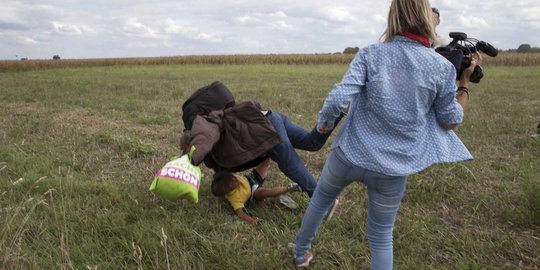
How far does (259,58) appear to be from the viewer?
A: 43.2 meters

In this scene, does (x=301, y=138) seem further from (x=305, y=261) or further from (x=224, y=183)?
(x=305, y=261)

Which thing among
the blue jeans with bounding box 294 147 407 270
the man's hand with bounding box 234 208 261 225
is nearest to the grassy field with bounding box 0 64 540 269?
the man's hand with bounding box 234 208 261 225

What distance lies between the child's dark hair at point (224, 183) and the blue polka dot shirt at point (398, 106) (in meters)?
1.42

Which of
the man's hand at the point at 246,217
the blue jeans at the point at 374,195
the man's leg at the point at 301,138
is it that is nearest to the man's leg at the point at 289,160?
the man's leg at the point at 301,138

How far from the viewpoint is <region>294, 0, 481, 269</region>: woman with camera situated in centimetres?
214

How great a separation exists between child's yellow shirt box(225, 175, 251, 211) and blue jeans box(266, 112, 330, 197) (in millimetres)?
344

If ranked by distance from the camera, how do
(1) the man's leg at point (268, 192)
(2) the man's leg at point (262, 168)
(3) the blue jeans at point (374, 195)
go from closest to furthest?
(3) the blue jeans at point (374, 195) < (1) the man's leg at point (268, 192) < (2) the man's leg at point (262, 168)

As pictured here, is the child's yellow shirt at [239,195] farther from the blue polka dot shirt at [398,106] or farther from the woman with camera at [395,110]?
the blue polka dot shirt at [398,106]

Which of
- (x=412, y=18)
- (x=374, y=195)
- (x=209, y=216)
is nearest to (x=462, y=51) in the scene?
(x=412, y=18)

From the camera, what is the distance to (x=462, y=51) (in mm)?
2441

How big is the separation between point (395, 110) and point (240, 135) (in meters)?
1.39

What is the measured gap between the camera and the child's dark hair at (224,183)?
11.4ft

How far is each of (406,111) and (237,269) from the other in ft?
4.62

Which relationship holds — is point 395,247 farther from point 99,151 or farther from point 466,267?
point 99,151
